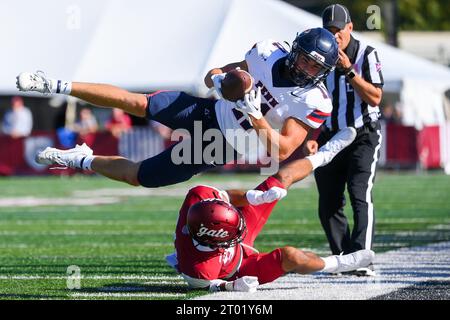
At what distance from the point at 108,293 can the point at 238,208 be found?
3.00 feet

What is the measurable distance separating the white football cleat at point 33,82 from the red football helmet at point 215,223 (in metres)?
1.28

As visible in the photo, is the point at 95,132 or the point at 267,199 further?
the point at 95,132

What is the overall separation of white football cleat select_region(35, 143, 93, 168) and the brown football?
127cm

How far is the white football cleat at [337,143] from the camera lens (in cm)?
650

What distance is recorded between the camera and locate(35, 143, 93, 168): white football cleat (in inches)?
264

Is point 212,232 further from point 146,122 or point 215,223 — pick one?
point 146,122

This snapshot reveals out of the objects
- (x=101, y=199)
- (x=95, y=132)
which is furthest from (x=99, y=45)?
(x=101, y=199)

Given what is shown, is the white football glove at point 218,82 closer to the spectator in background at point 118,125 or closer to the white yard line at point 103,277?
the white yard line at point 103,277

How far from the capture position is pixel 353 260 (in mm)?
5855

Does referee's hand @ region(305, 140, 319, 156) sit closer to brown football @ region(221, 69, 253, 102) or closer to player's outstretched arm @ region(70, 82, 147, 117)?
brown football @ region(221, 69, 253, 102)

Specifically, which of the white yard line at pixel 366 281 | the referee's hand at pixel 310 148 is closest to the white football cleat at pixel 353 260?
the white yard line at pixel 366 281
